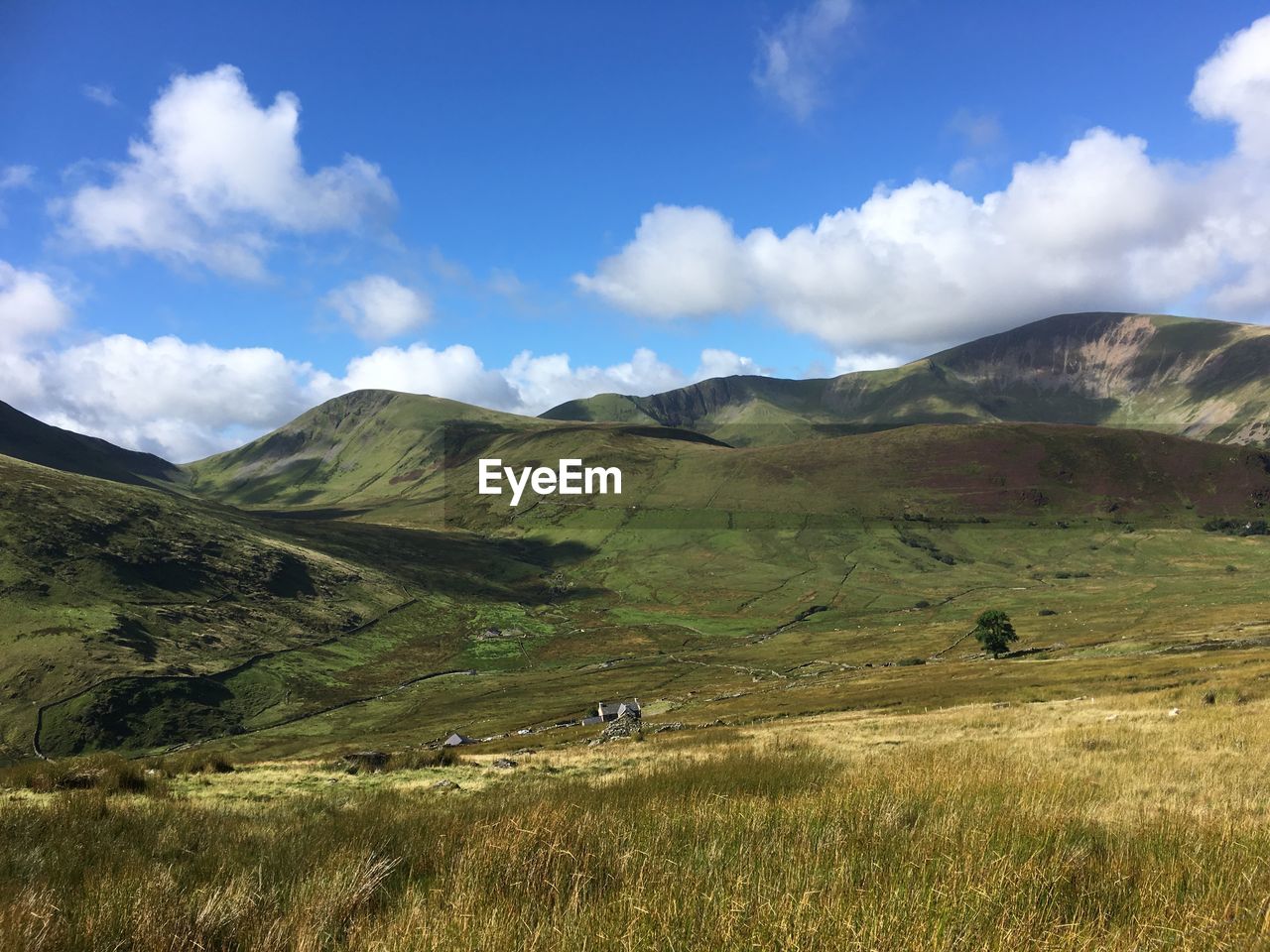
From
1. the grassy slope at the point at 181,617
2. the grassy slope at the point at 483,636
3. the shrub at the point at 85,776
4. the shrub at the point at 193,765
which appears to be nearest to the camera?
the shrub at the point at 85,776

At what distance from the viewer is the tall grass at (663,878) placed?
4.28 meters

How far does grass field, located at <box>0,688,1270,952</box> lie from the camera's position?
14.2 feet

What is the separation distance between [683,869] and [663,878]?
50 centimetres

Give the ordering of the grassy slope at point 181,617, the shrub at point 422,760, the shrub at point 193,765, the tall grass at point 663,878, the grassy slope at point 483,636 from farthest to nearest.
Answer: the grassy slope at point 181,617
the grassy slope at point 483,636
the shrub at point 422,760
the shrub at point 193,765
the tall grass at point 663,878

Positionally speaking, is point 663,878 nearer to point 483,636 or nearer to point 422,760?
point 422,760

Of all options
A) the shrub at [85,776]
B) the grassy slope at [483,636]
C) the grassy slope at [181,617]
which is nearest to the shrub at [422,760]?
the shrub at [85,776]

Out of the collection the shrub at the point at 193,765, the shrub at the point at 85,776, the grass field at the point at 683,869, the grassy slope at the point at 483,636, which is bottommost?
the grassy slope at the point at 483,636

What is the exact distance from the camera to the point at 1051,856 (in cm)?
566

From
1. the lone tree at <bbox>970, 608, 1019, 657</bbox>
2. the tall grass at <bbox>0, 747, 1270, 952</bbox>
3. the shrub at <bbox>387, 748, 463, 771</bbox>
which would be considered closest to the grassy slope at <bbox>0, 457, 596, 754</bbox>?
the shrub at <bbox>387, 748, 463, 771</bbox>

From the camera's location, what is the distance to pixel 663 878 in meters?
4.95

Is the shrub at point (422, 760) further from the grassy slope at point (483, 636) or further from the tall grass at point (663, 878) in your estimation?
the grassy slope at point (483, 636)

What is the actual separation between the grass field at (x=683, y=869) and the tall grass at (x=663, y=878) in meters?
0.03

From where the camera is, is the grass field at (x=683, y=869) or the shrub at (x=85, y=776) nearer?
the grass field at (x=683, y=869)

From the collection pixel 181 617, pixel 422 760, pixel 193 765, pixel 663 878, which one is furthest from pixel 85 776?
pixel 181 617
